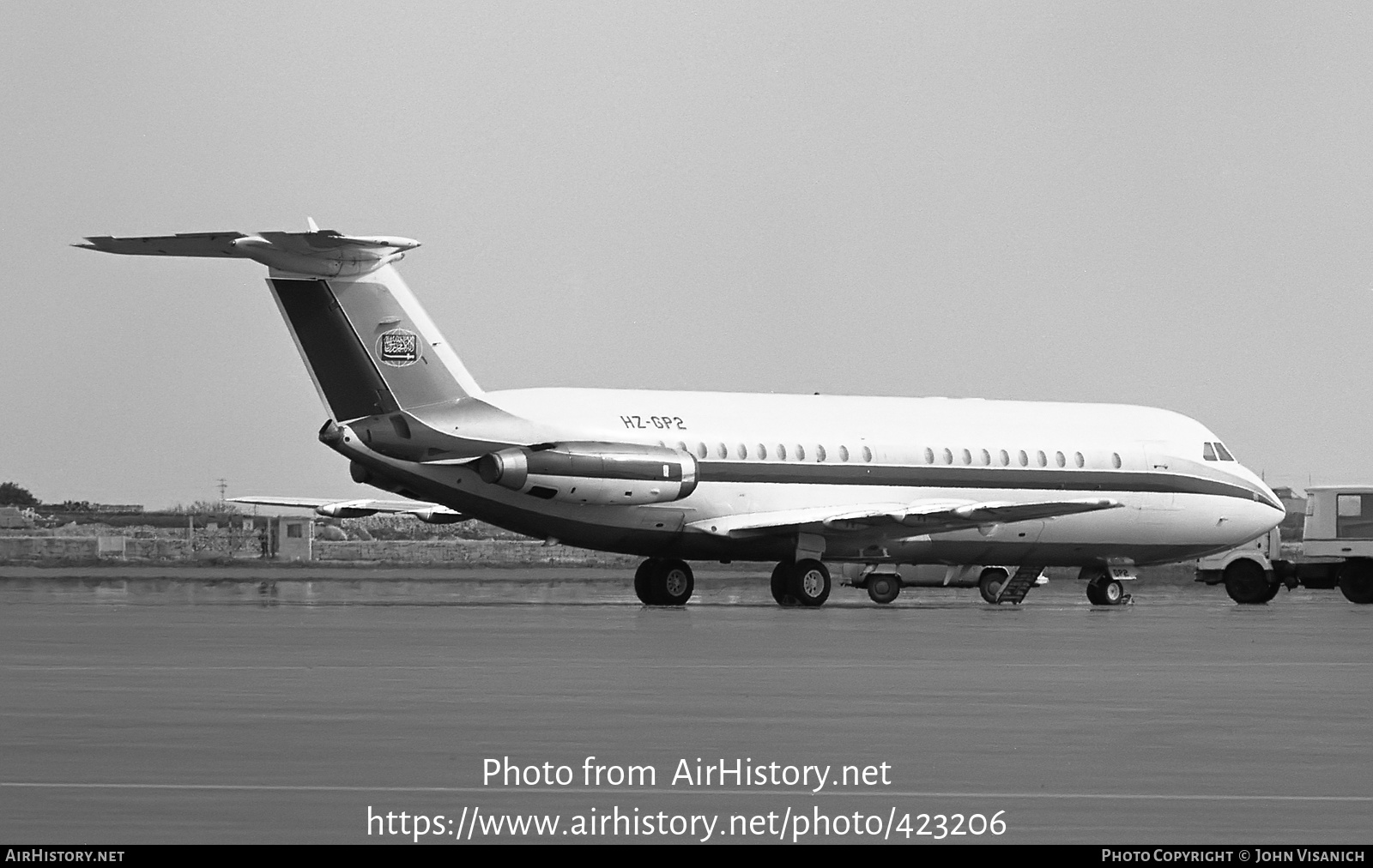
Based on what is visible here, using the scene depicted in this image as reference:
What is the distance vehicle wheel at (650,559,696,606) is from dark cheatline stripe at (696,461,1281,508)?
1923mm

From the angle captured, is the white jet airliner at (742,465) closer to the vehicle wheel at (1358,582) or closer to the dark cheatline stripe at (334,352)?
the dark cheatline stripe at (334,352)

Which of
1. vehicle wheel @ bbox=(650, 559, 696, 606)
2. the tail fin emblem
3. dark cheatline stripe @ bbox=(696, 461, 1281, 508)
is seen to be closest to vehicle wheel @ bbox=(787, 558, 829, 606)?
dark cheatline stripe @ bbox=(696, 461, 1281, 508)

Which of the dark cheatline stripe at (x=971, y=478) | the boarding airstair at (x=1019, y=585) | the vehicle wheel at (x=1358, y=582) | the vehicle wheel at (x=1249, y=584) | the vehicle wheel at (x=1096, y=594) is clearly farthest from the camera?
the vehicle wheel at (x=1249, y=584)

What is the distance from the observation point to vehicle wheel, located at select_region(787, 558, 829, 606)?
3825cm

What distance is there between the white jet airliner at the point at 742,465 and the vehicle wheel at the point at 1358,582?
210cm

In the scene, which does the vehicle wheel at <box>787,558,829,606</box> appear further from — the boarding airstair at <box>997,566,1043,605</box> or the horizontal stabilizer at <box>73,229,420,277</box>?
the horizontal stabilizer at <box>73,229,420,277</box>

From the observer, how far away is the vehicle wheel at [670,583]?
38688 millimetres

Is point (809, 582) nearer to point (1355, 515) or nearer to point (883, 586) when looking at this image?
point (883, 586)

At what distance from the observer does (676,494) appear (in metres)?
36.7

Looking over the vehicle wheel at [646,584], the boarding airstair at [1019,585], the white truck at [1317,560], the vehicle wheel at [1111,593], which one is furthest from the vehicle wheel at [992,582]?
the vehicle wheel at [646,584]

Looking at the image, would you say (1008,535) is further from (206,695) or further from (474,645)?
(206,695)

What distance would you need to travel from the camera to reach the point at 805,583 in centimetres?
3828

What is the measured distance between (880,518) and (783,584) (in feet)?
7.26
